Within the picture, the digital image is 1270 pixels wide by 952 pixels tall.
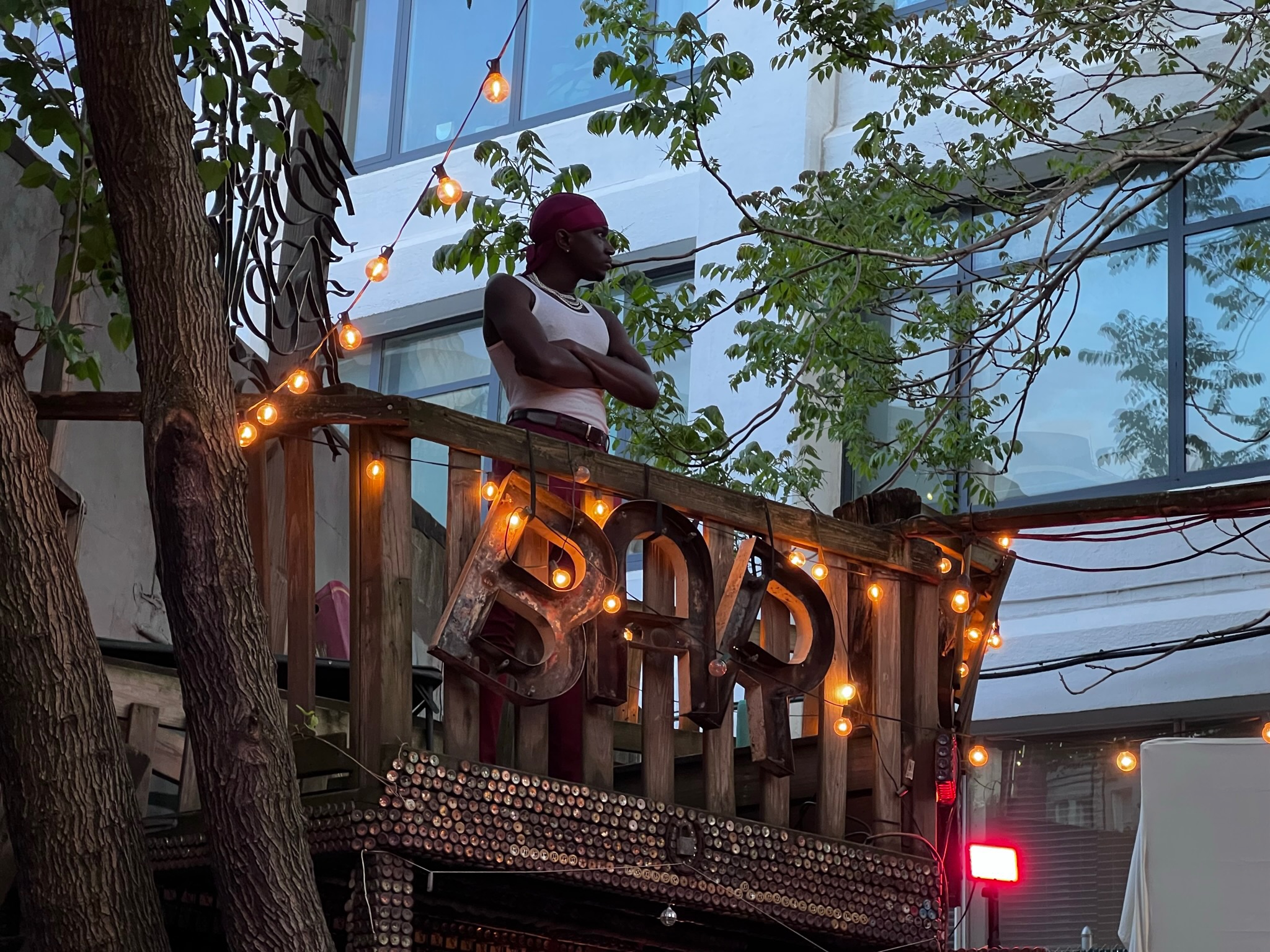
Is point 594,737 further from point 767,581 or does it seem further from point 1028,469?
point 1028,469

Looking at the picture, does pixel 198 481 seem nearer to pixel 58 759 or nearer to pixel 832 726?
pixel 58 759

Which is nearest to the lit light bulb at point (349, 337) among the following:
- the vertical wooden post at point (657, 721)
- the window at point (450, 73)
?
the vertical wooden post at point (657, 721)

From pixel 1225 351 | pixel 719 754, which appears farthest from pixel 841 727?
pixel 1225 351

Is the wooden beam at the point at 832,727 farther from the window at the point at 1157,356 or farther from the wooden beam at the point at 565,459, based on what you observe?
the window at the point at 1157,356

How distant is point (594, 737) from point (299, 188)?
3790 mm

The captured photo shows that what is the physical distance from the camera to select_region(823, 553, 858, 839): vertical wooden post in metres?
5.05

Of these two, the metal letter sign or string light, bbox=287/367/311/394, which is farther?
string light, bbox=287/367/311/394

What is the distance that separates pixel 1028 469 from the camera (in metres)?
11.6

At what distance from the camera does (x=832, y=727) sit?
5.13 metres

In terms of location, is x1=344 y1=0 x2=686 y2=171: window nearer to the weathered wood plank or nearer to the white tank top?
the white tank top

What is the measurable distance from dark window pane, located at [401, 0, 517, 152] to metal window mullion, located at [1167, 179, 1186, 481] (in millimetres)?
6880

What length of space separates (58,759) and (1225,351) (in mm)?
8874

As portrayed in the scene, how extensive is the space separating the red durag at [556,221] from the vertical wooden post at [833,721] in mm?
1235

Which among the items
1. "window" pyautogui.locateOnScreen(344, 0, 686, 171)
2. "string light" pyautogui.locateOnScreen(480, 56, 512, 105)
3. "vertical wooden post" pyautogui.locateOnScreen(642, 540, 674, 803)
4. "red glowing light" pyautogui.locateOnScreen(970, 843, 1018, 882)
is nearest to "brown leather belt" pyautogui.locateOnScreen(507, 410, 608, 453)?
"vertical wooden post" pyautogui.locateOnScreen(642, 540, 674, 803)
